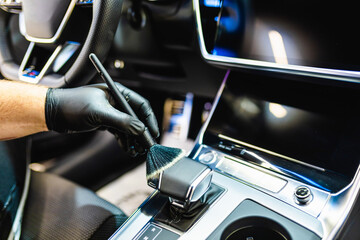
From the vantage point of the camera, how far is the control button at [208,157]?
29.0 inches

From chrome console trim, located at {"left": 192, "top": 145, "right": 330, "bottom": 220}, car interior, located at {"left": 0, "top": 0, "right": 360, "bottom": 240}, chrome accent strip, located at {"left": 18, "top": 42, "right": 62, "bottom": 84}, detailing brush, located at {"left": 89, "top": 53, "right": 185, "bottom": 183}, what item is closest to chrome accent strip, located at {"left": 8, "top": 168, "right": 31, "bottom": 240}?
car interior, located at {"left": 0, "top": 0, "right": 360, "bottom": 240}

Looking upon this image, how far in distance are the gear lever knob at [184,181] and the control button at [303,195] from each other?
0.18 meters

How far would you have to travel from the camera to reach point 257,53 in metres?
0.78

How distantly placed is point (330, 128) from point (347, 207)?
19cm

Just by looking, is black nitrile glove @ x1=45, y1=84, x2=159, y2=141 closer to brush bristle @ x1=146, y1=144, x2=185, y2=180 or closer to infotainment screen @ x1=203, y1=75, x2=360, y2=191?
brush bristle @ x1=146, y1=144, x2=185, y2=180

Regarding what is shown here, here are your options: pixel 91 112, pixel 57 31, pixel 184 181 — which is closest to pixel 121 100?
pixel 91 112

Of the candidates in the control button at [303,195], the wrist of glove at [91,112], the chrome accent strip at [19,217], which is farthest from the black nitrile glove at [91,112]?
the control button at [303,195]

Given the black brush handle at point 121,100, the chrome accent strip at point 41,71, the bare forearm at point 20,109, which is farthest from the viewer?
the chrome accent strip at point 41,71

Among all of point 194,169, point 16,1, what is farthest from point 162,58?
point 194,169

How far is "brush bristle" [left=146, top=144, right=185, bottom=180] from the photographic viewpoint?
583 millimetres

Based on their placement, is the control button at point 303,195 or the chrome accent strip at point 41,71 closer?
the control button at point 303,195

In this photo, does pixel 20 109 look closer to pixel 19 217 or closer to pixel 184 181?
pixel 19 217

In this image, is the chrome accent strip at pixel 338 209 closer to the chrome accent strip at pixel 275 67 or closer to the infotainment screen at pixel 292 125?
the infotainment screen at pixel 292 125

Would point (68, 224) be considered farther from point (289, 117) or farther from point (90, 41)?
point (289, 117)
